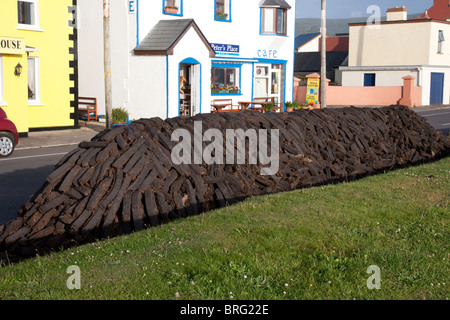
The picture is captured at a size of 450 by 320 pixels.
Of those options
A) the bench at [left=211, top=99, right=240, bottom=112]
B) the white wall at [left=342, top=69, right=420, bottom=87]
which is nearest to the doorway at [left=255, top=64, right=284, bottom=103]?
the bench at [left=211, top=99, right=240, bottom=112]

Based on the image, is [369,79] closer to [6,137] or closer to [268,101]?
[268,101]

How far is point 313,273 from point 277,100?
2942 centimetres

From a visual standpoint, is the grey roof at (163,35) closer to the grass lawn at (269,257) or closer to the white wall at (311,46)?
the grass lawn at (269,257)

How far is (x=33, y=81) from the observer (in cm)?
2181

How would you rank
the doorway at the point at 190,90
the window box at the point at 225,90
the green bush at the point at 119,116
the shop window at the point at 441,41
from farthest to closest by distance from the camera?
the shop window at the point at 441,41 → the window box at the point at 225,90 → the doorway at the point at 190,90 → the green bush at the point at 119,116

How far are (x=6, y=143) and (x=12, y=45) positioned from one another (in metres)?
5.20

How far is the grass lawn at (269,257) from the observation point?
440 centimetres

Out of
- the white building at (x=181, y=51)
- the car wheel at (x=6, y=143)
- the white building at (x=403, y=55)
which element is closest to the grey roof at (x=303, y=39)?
the white building at (x=403, y=55)

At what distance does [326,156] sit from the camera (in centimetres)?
959

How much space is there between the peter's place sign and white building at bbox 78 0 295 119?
625cm

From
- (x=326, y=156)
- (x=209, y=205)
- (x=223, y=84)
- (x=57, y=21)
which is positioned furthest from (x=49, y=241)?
(x=223, y=84)

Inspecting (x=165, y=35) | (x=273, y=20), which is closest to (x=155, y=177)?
(x=165, y=35)

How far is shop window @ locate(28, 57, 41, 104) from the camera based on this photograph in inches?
851

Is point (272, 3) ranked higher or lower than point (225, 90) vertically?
higher
